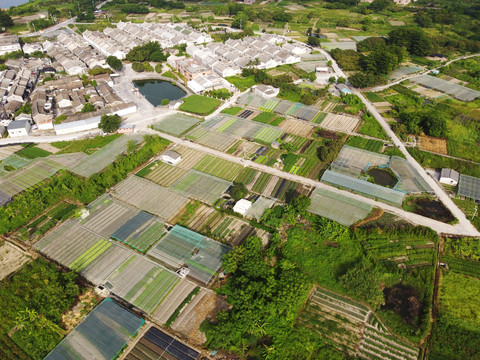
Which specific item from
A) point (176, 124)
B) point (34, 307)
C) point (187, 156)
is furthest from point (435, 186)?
point (34, 307)

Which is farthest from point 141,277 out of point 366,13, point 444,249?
point 366,13

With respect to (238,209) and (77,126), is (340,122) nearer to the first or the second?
(238,209)

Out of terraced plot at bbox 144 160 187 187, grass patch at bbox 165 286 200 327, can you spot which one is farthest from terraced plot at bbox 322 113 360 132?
grass patch at bbox 165 286 200 327

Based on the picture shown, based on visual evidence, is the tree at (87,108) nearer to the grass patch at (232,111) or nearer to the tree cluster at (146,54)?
the grass patch at (232,111)

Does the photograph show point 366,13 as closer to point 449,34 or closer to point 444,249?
point 449,34

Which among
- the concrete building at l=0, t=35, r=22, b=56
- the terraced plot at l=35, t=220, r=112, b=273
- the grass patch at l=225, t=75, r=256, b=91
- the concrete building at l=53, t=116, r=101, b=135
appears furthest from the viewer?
the concrete building at l=0, t=35, r=22, b=56

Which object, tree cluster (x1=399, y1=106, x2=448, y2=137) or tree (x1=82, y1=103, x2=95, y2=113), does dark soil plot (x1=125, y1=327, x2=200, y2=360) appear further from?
tree cluster (x1=399, y1=106, x2=448, y2=137)
